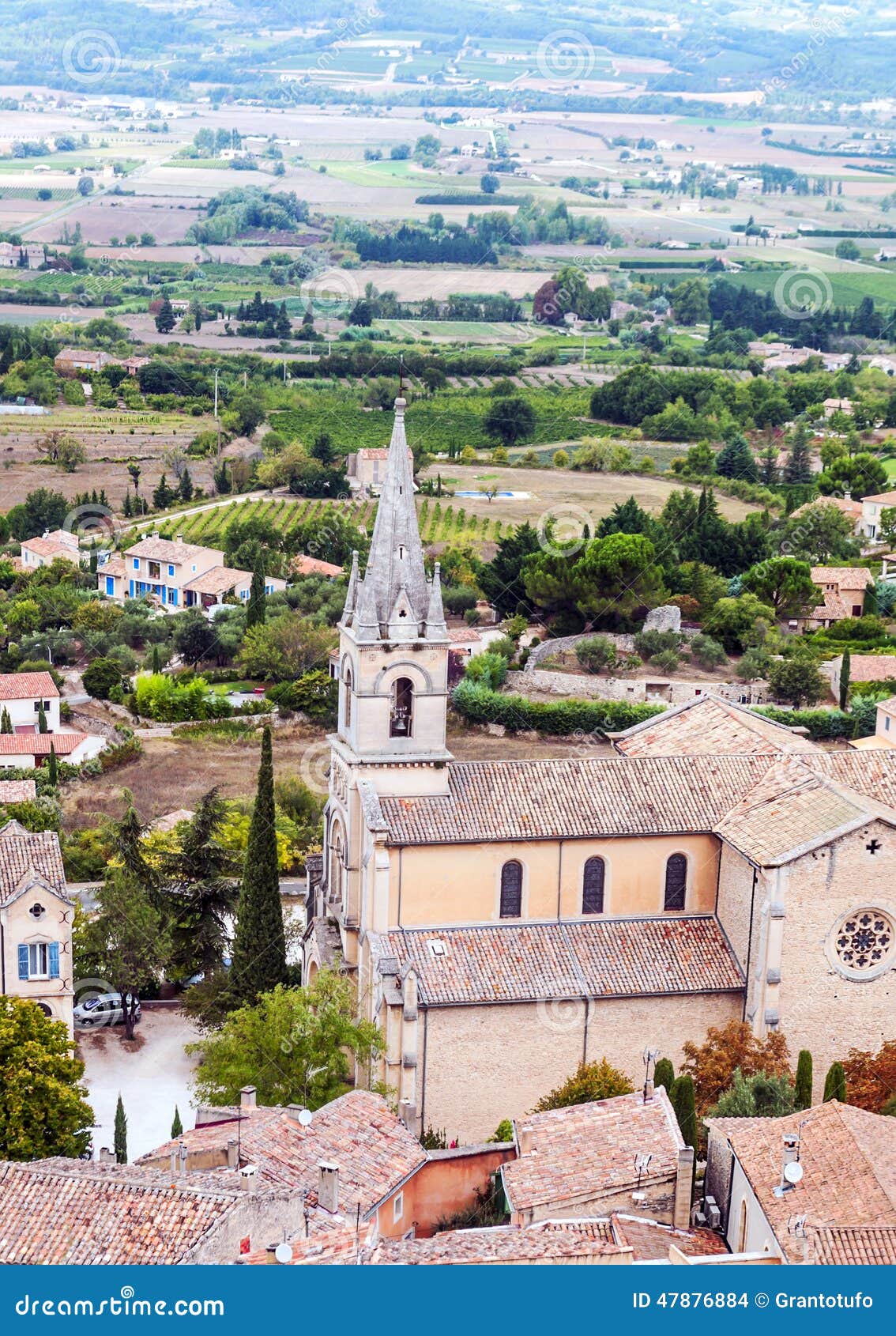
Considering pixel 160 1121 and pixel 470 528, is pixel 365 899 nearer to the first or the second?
pixel 160 1121

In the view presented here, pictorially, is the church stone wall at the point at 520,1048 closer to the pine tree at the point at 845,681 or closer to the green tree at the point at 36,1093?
the green tree at the point at 36,1093

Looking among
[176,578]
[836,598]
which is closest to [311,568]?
[176,578]

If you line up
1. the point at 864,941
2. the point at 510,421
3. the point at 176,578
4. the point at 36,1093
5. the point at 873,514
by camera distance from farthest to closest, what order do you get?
the point at 510,421 → the point at 873,514 → the point at 176,578 → the point at 864,941 → the point at 36,1093

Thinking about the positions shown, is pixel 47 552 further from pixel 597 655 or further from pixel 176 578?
pixel 597 655

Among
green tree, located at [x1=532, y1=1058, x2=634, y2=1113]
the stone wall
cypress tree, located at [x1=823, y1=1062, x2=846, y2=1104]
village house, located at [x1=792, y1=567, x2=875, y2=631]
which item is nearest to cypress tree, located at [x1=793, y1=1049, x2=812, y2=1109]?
cypress tree, located at [x1=823, y1=1062, x2=846, y2=1104]

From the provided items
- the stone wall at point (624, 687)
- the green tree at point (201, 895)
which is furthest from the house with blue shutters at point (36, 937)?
the stone wall at point (624, 687)
